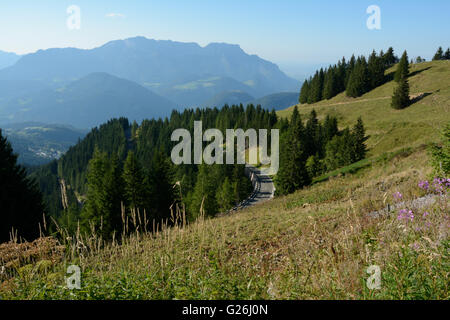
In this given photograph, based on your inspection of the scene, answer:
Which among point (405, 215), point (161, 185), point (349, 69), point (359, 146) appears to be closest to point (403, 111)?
point (359, 146)

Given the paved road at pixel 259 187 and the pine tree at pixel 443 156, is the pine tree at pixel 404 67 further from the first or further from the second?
the pine tree at pixel 443 156

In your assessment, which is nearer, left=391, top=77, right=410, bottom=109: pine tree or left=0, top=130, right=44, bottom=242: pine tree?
left=0, top=130, right=44, bottom=242: pine tree

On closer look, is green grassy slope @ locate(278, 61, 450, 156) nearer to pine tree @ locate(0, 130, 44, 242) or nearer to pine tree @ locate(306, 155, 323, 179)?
pine tree @ locate(306, 155, 323, 179)

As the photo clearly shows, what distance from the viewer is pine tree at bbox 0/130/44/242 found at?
62.0 ft

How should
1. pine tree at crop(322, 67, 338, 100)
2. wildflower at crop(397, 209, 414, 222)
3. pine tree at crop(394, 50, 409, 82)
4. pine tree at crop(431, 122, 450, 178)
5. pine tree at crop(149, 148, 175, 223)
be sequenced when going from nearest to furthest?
1. wildflower at crop(397, 209, 414, 222)
2. pine tree at crop(431, 122, 450, 178)
3. pine tree at crop(149, 148, 175, 223)
4. pine tree at crop(394, 50, 409, 82)
5. pine tree at crop(322, 67, 338, 100)

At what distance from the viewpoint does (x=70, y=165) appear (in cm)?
13750

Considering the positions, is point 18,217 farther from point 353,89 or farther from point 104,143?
point 104,143

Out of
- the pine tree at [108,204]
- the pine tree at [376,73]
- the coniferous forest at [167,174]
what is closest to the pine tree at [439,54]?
the pine tree at [376,73]

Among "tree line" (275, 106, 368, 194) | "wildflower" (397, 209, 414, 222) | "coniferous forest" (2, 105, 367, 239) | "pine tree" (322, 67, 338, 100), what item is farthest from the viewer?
"pine tree" (322, 67, 338, 100)

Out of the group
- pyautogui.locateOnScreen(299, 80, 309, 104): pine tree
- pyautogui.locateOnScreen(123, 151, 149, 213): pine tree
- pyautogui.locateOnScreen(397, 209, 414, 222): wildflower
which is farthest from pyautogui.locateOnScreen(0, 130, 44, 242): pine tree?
pyautogui.locateOnScreen(299, 80, 309, 104): pine tree

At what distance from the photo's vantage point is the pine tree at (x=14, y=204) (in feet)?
62.0
